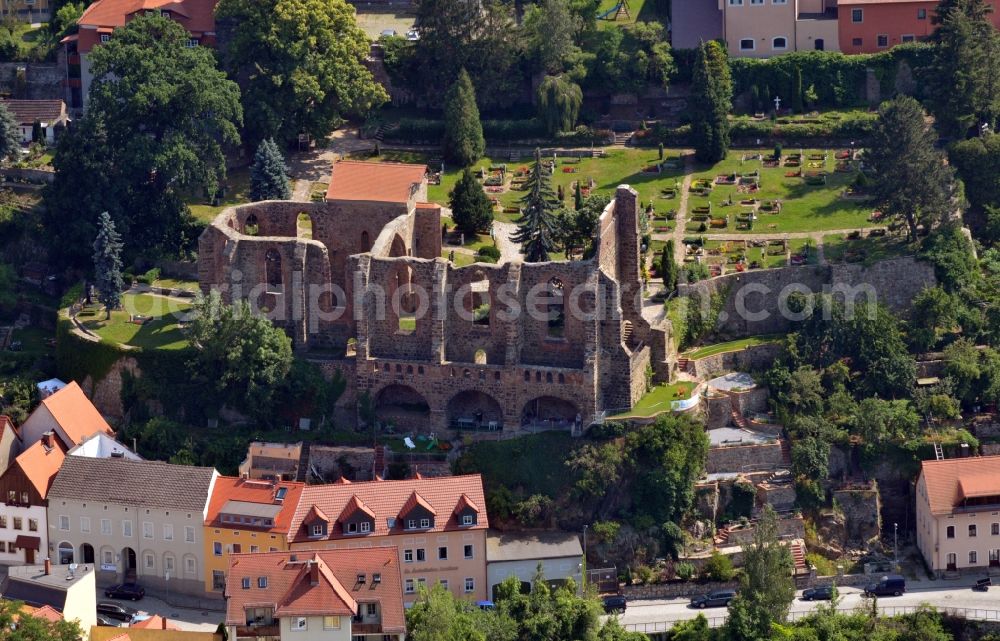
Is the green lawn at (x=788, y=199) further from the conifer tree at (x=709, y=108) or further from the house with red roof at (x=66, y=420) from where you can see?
the house with red roof at (x=66, y=420)

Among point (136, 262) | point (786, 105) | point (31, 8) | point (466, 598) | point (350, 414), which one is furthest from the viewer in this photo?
point (31, 8)

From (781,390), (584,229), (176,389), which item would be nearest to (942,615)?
(781,390)

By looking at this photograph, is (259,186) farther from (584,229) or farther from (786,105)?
(786,105)

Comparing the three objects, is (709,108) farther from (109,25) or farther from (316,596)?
(316,596)

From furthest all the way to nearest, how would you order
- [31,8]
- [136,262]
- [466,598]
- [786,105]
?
1. [31,8]
2. [786,105]
3. [136,262]
4. [466,598]

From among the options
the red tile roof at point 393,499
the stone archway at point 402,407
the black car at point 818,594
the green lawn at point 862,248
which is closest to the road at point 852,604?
the black car at point 818,594

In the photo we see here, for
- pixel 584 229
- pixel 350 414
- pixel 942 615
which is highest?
pixel 584 229
